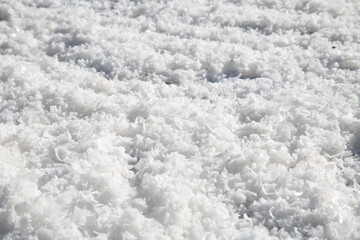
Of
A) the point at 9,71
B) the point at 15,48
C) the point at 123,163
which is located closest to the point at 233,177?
the point at 123,163

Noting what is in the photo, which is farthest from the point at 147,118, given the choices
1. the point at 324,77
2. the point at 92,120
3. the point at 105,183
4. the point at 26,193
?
the point at 324,77

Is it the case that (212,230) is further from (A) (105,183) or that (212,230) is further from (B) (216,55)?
(B) (216,55)

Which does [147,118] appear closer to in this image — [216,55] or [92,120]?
[92,120]

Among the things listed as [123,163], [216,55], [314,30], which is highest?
[314,30]

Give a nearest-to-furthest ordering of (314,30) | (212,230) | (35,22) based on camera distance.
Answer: (212,230) < (314,30) < (35,22)

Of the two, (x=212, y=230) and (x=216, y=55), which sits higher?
(x=216, y=55)

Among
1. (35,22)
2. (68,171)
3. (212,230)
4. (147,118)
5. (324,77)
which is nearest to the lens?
(212,230)

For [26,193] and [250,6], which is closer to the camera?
[26,193]
